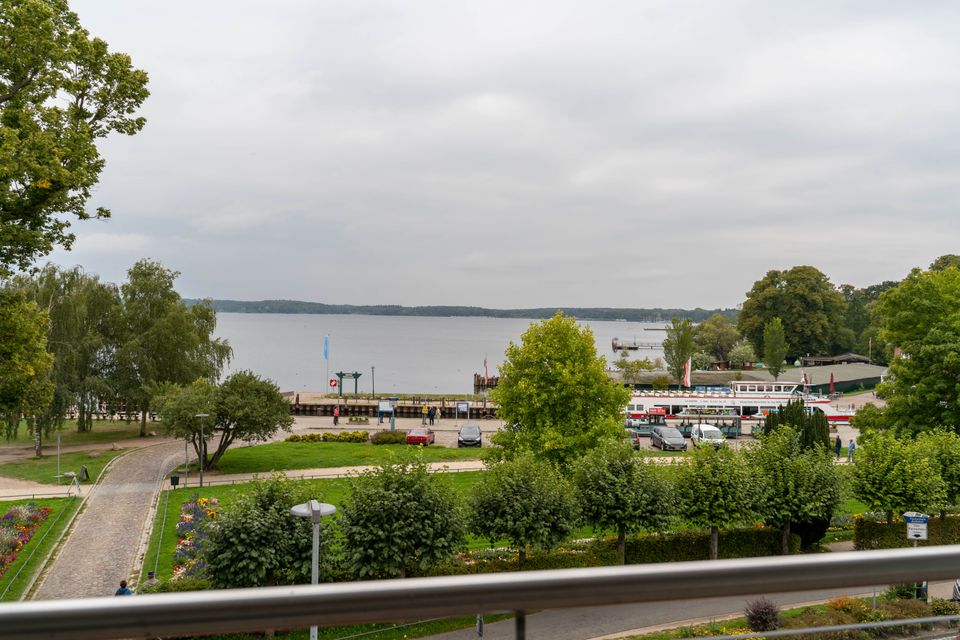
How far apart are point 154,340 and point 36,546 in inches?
688

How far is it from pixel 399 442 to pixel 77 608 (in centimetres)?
3549

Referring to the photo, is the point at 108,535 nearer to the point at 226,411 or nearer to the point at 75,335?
the point at 226,411

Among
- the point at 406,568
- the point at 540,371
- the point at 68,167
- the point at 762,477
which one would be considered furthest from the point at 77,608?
the point at 540,371

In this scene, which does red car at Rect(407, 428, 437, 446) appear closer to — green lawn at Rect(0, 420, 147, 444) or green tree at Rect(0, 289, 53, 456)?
green lawn at Rect(0, 420, 147, 444)

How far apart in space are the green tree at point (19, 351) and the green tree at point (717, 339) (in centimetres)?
7162

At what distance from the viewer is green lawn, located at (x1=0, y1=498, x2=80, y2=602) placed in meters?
15.7

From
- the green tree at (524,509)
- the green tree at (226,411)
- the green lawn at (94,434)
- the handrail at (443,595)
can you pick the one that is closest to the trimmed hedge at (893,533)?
the green tree at (524,509)

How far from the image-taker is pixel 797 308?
6731 centimetres

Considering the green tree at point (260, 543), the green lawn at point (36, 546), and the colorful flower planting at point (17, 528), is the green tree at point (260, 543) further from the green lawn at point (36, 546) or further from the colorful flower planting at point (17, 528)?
the colorful flower planting at point (17, 528)

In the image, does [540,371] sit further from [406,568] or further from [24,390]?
[24,390]

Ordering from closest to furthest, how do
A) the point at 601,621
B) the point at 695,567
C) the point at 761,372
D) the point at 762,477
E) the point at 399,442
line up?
the point at 695,567 < the point at 601,621 < the point at 762,477 < the point at 399,442 < the point at 761,372

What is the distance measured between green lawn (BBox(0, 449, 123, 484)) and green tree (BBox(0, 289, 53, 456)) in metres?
14.8

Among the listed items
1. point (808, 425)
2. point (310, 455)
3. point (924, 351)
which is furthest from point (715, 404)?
point (310, 455)

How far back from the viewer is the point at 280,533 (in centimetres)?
1362
